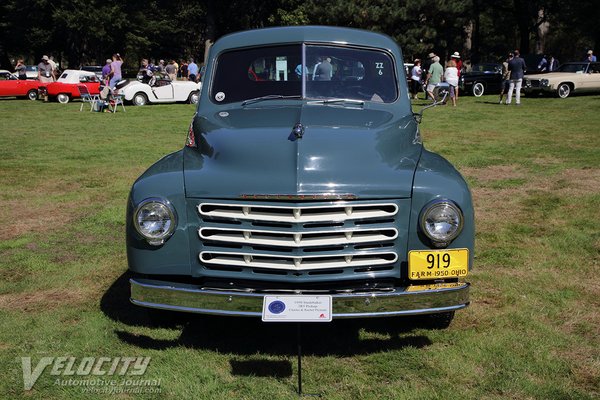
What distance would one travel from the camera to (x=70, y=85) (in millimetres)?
26531

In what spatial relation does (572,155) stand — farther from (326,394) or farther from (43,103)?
(43,103)

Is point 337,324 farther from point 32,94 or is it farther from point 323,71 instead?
point 32,94

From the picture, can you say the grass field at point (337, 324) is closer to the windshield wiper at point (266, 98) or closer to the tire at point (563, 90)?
the windshield wiper at point (266, 98)

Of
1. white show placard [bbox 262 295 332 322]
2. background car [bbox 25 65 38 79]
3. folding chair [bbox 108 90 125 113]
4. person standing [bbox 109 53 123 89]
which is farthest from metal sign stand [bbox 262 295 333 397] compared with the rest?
background car [bbox 25 65 38 79]

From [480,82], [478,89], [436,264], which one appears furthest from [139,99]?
[436,264]

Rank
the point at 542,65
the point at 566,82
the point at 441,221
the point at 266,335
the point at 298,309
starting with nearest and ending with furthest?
the point at 298,309, the point at 441,221, the point at 266,335, the point at 566,82, the point at 542,65

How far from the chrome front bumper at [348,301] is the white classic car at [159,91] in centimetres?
2151

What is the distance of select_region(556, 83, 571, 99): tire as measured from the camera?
83.1 ft

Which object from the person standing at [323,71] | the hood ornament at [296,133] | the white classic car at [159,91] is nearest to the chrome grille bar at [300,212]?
the hood ornament at [296,133]

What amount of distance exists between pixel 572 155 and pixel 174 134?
29.7ft

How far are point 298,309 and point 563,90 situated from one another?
2481 centimetres

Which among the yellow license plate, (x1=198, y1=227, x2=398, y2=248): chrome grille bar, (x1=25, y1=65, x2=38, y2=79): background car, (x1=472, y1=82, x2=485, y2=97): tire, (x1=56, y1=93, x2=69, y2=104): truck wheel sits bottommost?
(x1=56, y1=93, x2=69, y2=104): truck wheel

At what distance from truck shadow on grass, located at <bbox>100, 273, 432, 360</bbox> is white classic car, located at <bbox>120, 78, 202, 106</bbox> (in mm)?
20699

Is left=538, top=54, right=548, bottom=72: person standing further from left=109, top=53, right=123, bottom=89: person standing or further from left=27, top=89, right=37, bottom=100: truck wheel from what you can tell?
left=27, top=89, right=37, bottom=100: truck wheel
